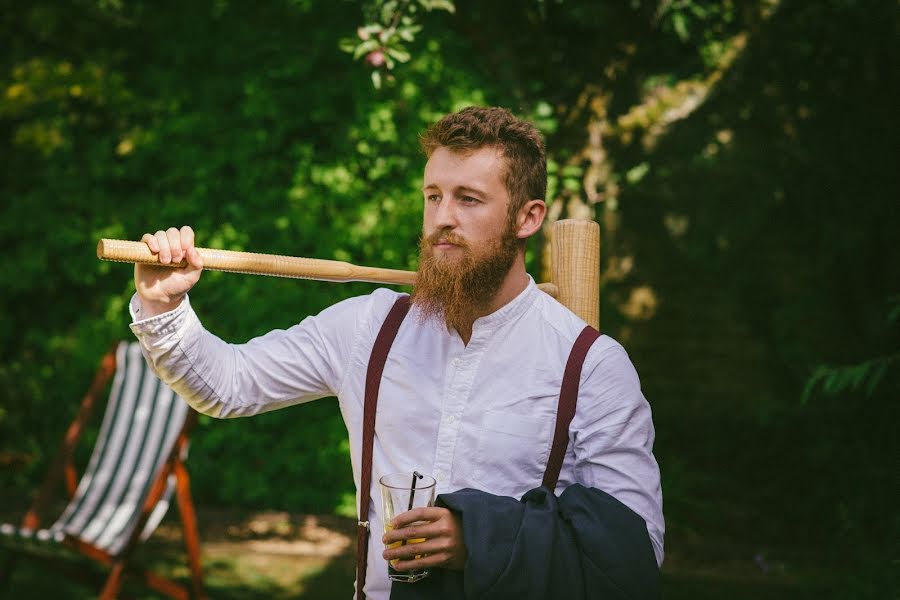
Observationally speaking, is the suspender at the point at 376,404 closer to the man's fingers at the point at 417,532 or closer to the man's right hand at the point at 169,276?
the man's fingers at the point at 417,532

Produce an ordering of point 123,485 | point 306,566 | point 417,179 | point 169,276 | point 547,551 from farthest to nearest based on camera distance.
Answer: point 417,179, point 306,566, point 123,485, point 169,276, point 547,551

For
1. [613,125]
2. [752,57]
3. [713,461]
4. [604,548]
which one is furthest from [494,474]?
[713,461]

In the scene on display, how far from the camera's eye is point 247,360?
2.18 metres

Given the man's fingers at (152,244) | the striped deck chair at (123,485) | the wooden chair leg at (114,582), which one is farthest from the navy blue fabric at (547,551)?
the striped deck chair at (123,485)

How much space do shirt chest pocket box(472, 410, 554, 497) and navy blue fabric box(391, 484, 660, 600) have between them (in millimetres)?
128

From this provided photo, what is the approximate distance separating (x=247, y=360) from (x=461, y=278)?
0.55m

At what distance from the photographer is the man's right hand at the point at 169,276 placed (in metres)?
1.88

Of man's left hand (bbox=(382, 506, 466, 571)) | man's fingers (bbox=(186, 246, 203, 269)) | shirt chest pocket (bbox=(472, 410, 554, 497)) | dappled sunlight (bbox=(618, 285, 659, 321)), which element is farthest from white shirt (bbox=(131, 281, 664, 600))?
dappled sunlight (bbox=(618, 285, 659, 321))

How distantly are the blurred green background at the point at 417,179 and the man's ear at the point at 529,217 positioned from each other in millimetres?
2045

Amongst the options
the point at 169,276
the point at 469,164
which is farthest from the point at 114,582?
the point at 469,164

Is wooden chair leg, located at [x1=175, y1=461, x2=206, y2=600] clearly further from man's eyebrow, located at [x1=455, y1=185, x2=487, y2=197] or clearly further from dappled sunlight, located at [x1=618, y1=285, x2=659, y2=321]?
dappled sunlight, located at [x1=618, y1=285, x2=659, y2=321]

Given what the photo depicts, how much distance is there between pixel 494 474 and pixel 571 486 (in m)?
0.19

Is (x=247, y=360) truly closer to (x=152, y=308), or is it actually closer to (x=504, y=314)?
(x=152, y=308)

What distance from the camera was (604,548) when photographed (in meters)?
1.83
